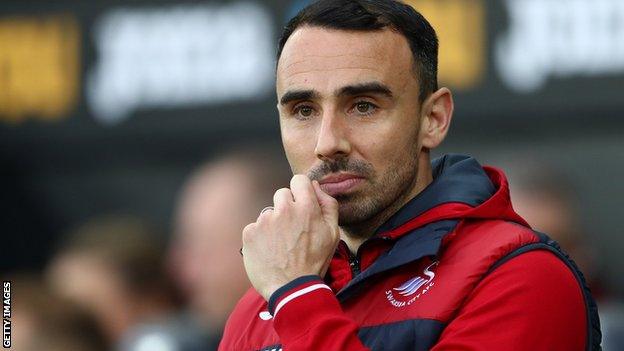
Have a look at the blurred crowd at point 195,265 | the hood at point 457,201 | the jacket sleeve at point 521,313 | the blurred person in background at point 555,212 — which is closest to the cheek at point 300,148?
the hood at point 457,201

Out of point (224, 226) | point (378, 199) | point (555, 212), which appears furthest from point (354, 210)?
point (555, 212)

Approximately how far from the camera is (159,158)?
6.88m

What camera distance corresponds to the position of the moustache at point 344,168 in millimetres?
2928

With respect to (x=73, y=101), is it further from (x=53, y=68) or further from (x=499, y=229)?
(x=499, y=229)

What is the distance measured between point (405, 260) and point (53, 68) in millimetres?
4313

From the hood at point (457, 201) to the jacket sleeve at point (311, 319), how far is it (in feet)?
0.86

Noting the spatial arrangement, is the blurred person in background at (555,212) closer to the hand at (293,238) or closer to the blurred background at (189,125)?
the blurred background at (189,125)

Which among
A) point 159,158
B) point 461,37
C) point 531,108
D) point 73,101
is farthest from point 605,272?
point 73,101

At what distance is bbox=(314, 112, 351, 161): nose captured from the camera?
2.90m

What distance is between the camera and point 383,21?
117 inches

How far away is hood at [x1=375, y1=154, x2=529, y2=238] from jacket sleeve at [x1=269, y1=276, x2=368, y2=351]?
Answer: 10.3 inches

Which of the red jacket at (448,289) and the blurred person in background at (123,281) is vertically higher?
the red jacket at (448,289)

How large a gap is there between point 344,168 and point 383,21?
0.32 metres

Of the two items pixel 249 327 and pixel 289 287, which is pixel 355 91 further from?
pixel 249 327
